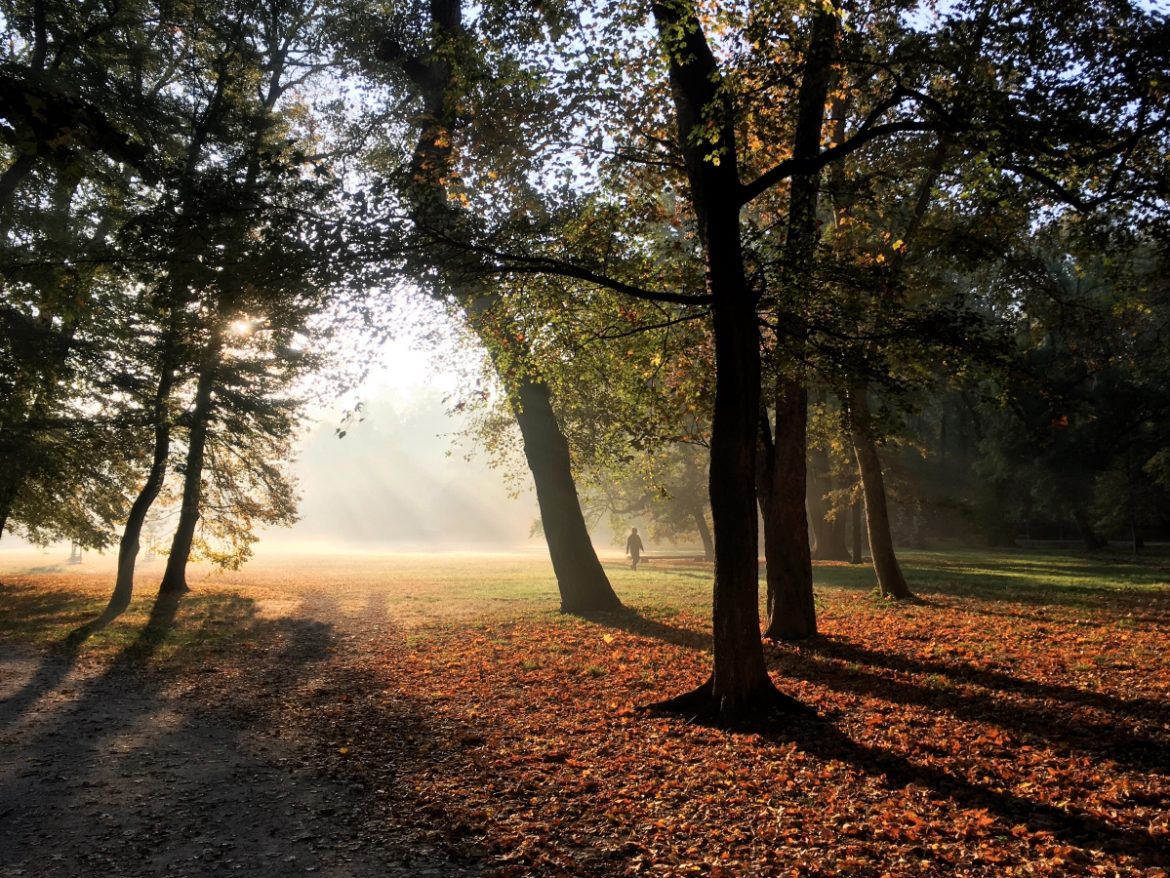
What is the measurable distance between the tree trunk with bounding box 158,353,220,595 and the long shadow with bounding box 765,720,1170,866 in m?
15.2

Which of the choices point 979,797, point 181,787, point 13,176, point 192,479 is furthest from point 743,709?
point 13,176

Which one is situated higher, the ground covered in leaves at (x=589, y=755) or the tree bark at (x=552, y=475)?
the tree bark at (x=552, y=475)

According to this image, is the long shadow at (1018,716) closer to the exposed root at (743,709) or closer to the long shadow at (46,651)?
the exposed root at (743,709)

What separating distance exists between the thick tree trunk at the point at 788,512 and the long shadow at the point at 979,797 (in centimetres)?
374

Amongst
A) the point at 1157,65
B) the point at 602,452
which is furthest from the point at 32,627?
the point at 1157,65

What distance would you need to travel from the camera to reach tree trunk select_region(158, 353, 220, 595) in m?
17.8

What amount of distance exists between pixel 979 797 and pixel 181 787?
239 inches

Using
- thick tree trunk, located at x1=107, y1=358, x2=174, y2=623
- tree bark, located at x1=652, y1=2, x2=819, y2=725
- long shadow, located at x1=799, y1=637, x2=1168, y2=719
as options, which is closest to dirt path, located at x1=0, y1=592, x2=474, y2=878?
tree bark, located at x1=652, y1=2, x2=819, y2=725

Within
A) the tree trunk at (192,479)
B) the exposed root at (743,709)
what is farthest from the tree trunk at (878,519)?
the tree trunk at (192,479)

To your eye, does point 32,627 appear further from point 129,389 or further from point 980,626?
point 980,626

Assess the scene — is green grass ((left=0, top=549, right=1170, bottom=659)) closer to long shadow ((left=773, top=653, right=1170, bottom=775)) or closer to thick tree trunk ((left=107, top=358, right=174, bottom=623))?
thick tree trunk ((left=107, top=358, right=174, bottom=623))

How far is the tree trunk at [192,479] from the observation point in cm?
1777

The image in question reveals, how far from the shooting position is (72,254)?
26.1 feet

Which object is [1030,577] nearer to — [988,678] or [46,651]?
[988,678]
